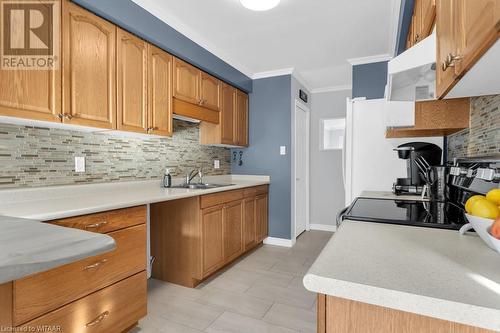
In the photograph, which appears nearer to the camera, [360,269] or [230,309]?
[360,269]

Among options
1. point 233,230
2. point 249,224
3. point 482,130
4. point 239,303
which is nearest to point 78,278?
point 239,303

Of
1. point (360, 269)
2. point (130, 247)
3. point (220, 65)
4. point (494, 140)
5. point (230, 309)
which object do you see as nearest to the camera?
point (360, 269)

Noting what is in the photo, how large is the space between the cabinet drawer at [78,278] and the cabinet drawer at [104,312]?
39mm

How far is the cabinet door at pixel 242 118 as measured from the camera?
3.49 metres

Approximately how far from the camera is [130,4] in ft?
6.41

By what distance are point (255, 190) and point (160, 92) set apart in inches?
62.5

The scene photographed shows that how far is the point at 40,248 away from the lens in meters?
0.68

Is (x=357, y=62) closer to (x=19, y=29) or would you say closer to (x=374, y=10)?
(x=374, y=10)

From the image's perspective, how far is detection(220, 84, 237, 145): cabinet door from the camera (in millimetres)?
3176

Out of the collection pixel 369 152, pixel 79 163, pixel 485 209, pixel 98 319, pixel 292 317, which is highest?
pixel 369 152

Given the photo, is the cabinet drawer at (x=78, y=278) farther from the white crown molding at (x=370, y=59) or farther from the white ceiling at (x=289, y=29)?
the white crown molding at (x=370, y=59)

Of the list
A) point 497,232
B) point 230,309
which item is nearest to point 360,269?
point 497,232

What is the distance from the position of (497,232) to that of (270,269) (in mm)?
2314

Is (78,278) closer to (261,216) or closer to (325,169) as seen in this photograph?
(261,216)
